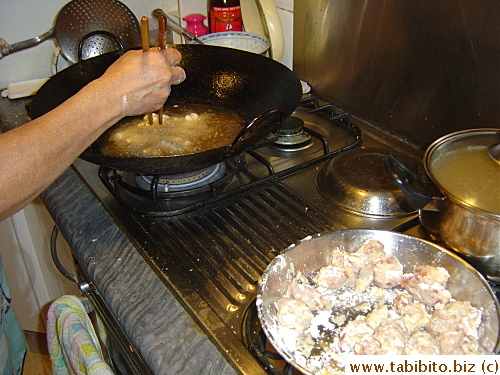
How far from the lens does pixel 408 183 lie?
2.41 feet

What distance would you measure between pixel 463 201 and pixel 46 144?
23.0 inches

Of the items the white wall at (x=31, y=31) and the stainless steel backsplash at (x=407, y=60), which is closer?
the stainless steel backsplash at (x=407, y=60)

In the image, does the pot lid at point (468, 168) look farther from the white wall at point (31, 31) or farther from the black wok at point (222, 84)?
the white wall at point (31, 31)

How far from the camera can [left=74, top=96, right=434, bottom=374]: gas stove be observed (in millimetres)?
720

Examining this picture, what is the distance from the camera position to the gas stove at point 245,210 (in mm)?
720

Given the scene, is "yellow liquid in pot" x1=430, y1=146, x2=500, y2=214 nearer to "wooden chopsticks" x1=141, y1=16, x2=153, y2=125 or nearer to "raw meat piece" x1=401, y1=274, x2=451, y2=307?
"raw meat piece" x1=401, y1=274, x2=451, y2=307

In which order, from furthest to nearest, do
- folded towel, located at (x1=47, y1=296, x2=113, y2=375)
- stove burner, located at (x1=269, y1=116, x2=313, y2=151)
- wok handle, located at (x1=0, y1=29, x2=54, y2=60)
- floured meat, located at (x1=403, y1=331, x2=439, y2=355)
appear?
1. wok handle, located at (x1=0, y1=29, x2=54, y2=60)
2. stove burner, located at (x1=269, y1=116, x2=313, y2=151)
3. folded towel, located at (x1=47, y1=296, x2=113, y2=375)
4. floured meat, located at (x1=403, y1=331, x2=439, y2=355)

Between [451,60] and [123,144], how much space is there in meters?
0.71

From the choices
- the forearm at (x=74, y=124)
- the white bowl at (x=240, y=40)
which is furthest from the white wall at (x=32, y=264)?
the white bowl at (x=240, y=40)

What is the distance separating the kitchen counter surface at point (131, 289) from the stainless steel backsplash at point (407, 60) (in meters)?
0.68

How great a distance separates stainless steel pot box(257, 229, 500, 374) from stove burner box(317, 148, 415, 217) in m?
0.17

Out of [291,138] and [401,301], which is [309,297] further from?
[291,138]

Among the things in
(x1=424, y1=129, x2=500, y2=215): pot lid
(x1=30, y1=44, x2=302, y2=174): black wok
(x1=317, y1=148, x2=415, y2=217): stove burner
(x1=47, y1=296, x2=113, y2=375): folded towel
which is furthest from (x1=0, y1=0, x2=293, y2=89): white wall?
(x1=47, y1=296, x2=113, y2=375): folded towel

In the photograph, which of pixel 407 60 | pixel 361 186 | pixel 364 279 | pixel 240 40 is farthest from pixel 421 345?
pixel 240 40
